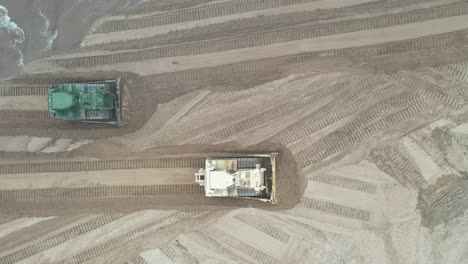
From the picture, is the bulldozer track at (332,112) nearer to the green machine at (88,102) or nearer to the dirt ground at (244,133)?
the dirt ground at (244,133)

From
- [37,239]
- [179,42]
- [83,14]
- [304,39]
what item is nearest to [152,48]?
[179,42]

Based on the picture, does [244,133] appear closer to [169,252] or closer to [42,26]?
[169,252]

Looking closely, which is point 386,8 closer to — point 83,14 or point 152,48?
point 152,48

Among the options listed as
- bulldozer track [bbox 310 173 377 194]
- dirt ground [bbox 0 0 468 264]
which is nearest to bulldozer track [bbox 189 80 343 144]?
dirt ground [bbox 0 0 468 264]

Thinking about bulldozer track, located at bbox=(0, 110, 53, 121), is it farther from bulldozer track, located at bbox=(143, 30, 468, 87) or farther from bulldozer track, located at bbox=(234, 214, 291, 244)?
bulldozer track, located at bbox=(234, 214, 291, 244)

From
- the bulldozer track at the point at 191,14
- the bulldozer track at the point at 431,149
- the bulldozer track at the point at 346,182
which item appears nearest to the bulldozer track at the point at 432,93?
the bulldozer track at the point at 431,149

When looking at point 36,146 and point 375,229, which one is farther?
point 36,146

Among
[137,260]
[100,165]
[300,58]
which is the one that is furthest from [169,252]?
[300,58]
